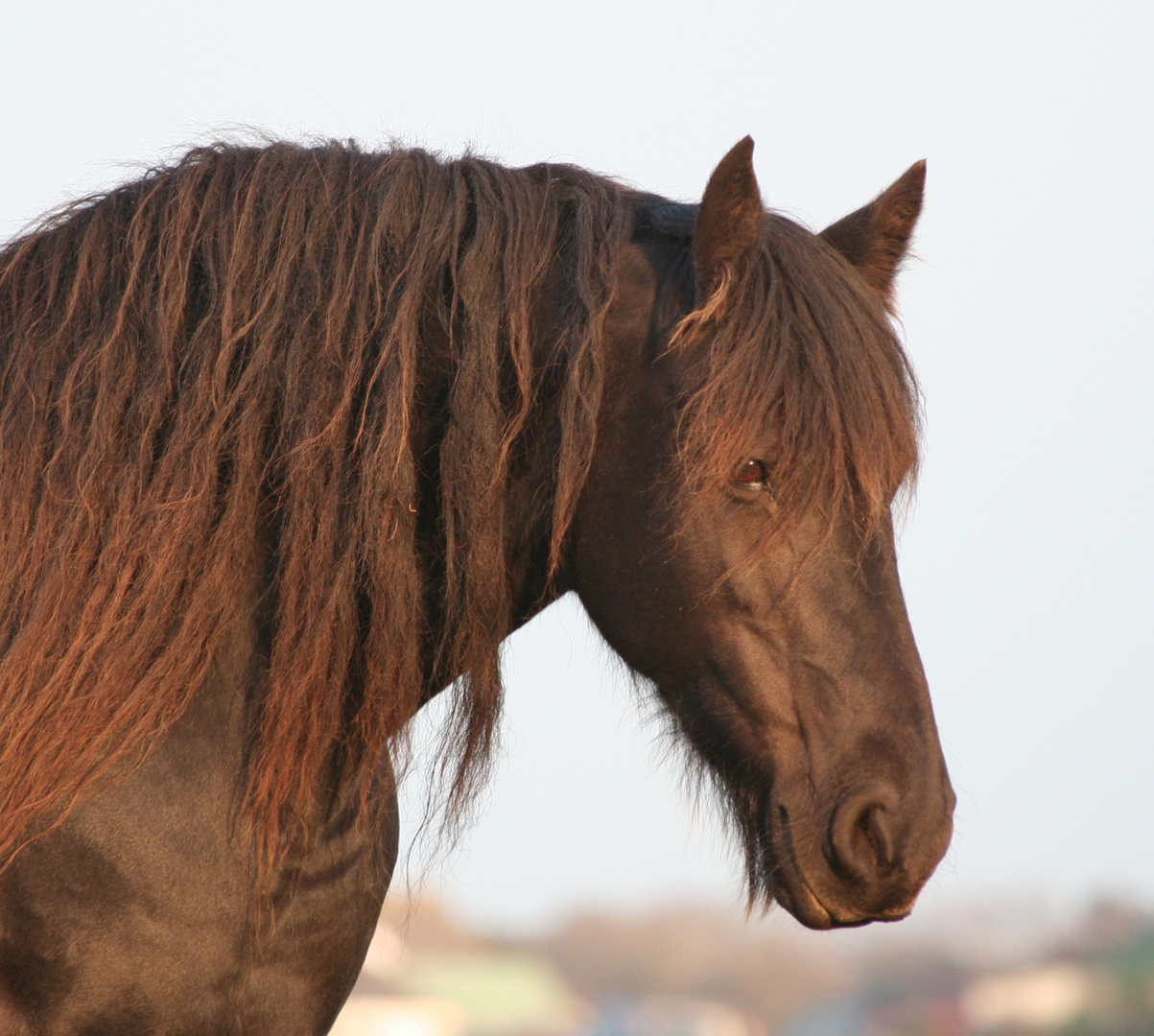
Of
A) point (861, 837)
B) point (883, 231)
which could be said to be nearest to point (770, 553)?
point (861, 837)

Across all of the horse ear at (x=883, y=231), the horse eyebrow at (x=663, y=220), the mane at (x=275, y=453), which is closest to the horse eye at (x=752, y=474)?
the mane at (x=275, y=453)

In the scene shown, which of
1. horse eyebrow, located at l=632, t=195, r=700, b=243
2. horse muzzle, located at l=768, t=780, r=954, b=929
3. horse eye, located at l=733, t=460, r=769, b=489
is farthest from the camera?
horse eyebrow, located at l=632, t=195, r=700, b=243

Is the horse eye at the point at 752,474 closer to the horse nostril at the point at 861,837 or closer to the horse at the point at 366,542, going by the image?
the horse at the point at 366,542

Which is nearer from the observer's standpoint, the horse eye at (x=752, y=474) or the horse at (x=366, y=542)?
the horse at (x=366, y=542)

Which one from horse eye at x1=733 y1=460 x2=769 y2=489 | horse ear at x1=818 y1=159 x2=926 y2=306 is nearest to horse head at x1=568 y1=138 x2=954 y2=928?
horse eye at x1=733 y1=460 x2=769 y2=489

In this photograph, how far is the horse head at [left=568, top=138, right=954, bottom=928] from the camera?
7.29 ft

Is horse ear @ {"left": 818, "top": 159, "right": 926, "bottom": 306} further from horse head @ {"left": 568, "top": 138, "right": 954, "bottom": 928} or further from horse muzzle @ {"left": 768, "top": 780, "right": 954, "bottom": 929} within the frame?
horse muzzle @ {"left": 768, "top": 780, "right": 954, "bottom": 929}

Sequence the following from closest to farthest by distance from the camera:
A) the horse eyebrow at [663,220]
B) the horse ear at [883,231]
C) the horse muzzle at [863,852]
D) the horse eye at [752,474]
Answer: the horse muzzle at [863,852]
the horse eye at [752,474]
the horse eyebrow at [663,220]
the horse ear at [883,231]

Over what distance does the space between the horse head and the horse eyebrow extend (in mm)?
111

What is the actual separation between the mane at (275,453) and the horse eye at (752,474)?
289 millimetres

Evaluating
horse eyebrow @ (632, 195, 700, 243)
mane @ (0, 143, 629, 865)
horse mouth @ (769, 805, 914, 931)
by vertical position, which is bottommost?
horse mouth @ (769, 805, 914, 931)

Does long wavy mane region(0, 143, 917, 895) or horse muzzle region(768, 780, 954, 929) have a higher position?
long wavy mane region(0, 143, 917, 895)

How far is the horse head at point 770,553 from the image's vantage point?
222 cm

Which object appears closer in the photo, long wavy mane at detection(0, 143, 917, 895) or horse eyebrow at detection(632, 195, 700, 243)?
long wavy mane at detection(0, 143, 917, 895)
